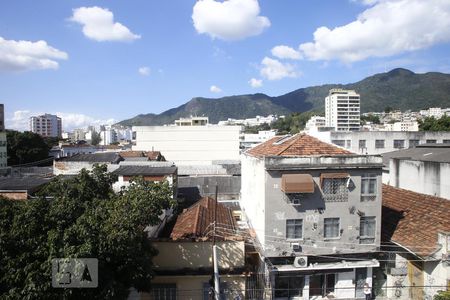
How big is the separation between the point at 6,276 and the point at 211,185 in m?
24.4

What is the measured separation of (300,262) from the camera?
16.2 m

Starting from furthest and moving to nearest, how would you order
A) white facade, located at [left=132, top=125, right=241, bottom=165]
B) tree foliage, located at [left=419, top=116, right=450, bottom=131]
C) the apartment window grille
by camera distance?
1. white facade, located at [left=132, top=125, right=241, bottom=165]
2. tree foliage, located at [left=419, top=116, right=450, bottom=131]
3. the apartment window grille

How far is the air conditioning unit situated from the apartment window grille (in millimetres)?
2959

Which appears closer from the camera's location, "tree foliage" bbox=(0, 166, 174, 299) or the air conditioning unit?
"tree foliage" bbox=(0, 166, 174, 299)

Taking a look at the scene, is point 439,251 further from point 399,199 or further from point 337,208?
point 399,199

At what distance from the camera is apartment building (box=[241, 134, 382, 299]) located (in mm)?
16391

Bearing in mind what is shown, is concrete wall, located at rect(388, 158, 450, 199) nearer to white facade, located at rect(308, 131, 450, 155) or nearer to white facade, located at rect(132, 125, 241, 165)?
white facade, located at rect(308, 131, 450, 155)

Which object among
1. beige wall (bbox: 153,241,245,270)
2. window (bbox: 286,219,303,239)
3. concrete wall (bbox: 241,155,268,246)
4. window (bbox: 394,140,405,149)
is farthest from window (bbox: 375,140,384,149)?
beige wall (bbox: 153,241,245,270)

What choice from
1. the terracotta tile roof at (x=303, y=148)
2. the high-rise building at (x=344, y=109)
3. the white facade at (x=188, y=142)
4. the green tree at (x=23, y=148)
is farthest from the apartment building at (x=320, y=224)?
the high-rise building at (x=344, y=109)

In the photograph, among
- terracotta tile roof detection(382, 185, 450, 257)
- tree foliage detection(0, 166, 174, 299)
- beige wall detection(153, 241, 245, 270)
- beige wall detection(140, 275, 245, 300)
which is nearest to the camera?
tree foliage detection(0, 166, 174, 299)

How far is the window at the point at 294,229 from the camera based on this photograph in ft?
54.3

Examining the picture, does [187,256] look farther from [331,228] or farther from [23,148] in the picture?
[23,148]

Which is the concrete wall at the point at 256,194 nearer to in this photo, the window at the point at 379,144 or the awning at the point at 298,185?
the awning at the point at 298,185

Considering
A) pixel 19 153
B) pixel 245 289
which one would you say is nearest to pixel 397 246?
pixel 245 289
